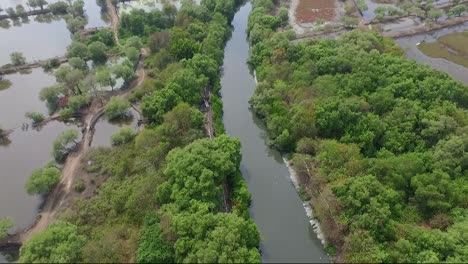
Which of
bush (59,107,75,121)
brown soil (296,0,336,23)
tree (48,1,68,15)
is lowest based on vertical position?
bush (59,107,75,121)

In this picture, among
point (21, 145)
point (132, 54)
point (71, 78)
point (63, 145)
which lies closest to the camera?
point (63, 145)

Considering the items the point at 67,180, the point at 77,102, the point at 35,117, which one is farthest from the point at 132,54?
the point at 67,180

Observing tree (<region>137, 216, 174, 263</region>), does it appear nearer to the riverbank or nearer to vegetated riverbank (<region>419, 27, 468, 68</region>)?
the riverbank

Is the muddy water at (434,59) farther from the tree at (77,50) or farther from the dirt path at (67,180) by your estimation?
the tree at (77,50)

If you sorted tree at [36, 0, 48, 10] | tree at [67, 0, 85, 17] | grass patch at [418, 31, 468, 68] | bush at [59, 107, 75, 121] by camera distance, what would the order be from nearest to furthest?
1. bush at [59, 107, 75, 121]
2. grass patch at [418, 31, 468, 68]
3. tree at [67, 0, 85, 17]
4. tree at [36, 0, 48, 10]

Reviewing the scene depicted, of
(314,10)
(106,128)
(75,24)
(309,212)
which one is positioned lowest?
(309,212)

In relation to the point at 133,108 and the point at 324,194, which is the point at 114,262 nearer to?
the point at 324,194

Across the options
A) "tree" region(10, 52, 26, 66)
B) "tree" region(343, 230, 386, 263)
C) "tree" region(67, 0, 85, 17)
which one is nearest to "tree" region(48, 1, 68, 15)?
"tree" region(67, 0, 85, 17)

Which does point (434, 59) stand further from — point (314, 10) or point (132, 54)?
point (132, 54)
